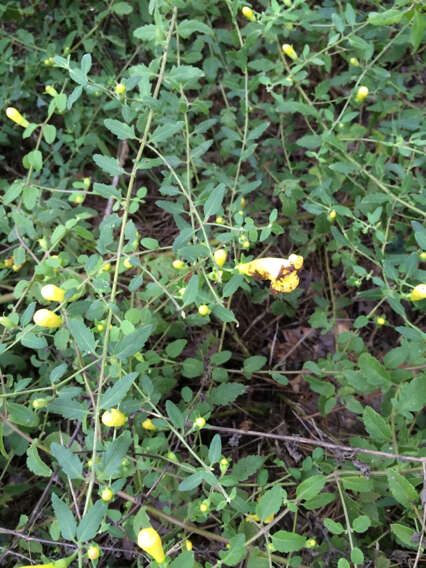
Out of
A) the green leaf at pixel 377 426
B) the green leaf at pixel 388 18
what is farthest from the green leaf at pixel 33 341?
the green leaf at pixel 388 18

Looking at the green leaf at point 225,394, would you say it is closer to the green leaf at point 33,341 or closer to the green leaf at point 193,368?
the green leaf at point 193,368

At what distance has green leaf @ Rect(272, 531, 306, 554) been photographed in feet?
5.12

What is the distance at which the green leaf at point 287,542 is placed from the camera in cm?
156

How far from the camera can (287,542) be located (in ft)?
5.16

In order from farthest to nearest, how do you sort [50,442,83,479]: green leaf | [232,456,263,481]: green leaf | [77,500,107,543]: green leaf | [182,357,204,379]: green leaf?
[182,357,204,379]: green leaf, [232,456,263,481]: green leaf, [50,442,83,479]: green leaf, [77,500,107,543]: green leaf

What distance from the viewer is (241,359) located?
2.84m

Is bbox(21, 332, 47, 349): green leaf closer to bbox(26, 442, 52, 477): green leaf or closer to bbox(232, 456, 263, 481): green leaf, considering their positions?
bbox(26, 442, 52, 477): green leaf

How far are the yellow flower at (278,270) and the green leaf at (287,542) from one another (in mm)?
830

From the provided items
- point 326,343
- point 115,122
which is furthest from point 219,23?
point 326,343

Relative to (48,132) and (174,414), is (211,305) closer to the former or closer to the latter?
(174,414)

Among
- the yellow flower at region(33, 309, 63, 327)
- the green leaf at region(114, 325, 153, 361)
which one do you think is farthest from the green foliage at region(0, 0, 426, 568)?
the yellow flower at region(33, 309, 63, 327)

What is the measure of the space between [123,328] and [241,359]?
1229 mm

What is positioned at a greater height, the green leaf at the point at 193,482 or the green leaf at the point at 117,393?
the green leaf at the point at 117,393

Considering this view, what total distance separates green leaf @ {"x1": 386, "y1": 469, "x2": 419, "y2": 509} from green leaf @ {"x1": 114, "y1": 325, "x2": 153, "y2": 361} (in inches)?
36.7
